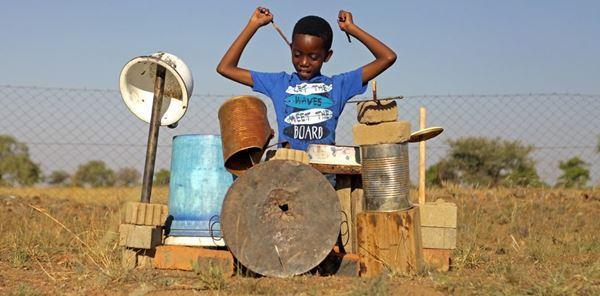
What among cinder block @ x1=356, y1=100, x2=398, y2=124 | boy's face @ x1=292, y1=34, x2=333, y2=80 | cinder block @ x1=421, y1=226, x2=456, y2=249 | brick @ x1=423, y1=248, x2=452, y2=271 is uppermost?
boy's face @ x1=292, y1=34, x2=333, y2=80

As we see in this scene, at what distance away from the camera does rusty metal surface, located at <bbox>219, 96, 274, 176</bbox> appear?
500 cm

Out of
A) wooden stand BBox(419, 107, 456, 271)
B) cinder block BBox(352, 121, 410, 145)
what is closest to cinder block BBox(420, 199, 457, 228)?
wooden stand BBox(419, 107, 456, 271)

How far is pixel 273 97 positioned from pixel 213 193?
0.89 m

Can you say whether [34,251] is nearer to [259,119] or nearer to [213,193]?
[213,193]

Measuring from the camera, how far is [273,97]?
550 centimetres

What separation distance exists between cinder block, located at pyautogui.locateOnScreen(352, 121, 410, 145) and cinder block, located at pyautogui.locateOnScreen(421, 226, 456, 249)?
2.69ft

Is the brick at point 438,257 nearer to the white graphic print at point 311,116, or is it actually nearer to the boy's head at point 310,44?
the white graphic print at point 311,116

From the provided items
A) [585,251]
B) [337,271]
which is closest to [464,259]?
[337,271]

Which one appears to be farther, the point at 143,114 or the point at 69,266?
the point at 143,114

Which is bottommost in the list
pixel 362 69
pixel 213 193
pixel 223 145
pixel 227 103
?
pixel 213 193

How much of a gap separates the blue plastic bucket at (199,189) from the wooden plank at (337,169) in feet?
2.88

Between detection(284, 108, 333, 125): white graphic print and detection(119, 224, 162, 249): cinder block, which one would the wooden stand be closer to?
detection(284, 108, 333, 125): white graphic print

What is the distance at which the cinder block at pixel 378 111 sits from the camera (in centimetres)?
483

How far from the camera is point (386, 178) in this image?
4.67m
